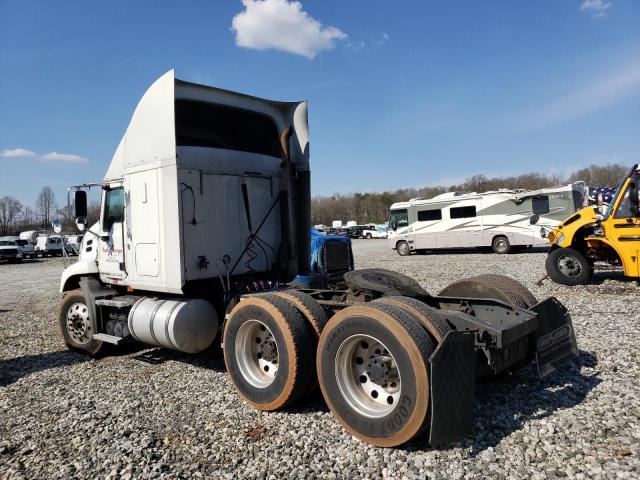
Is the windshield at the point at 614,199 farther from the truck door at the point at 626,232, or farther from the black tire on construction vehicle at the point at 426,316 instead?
the black tire on construction vehicle at the point at 426,316

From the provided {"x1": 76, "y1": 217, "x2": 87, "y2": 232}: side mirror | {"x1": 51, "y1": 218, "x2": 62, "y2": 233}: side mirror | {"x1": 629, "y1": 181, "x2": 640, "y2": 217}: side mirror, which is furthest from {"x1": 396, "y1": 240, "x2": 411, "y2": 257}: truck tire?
{"x1": 51, "y1": 218, "x2": 62, "y2": 233}: side mirror

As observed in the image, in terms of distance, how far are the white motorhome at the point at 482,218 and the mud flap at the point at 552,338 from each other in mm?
18069

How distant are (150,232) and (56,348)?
3.15 meters

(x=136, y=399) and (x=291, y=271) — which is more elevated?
(x=291, y=271)

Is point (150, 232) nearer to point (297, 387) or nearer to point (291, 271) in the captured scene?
point (291, 271)

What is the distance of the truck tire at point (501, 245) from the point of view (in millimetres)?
21562

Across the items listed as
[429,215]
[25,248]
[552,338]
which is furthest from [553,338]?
[25,248]

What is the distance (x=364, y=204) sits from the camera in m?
107

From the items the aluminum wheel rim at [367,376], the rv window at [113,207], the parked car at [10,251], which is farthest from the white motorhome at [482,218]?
the parked car at [10,251]

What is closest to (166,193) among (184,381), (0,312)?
(184,381)

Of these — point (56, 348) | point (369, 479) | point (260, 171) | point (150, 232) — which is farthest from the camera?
point (56, 348)

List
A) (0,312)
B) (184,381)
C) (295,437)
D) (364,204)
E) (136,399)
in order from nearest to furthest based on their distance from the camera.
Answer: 1. (295,437)
2. (136,399)
3. (184,381)
4. (0,312)
5. (364,204)

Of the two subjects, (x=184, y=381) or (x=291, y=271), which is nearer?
(x=184, y=381)

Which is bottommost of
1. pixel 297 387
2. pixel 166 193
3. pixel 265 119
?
pixel 297 387
